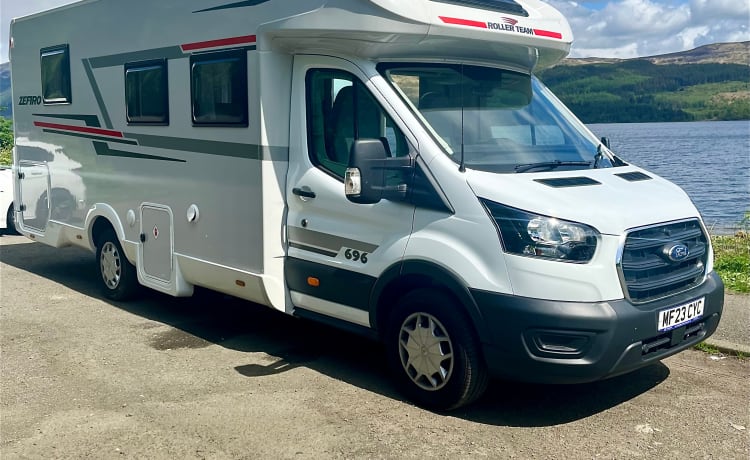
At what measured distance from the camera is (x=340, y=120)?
18.3ft

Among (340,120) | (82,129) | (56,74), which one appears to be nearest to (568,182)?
(340,120)

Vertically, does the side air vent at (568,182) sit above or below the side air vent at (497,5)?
below

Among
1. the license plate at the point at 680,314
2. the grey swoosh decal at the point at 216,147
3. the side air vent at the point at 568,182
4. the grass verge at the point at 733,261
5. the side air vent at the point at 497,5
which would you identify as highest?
the side air vent at the point at 497,5

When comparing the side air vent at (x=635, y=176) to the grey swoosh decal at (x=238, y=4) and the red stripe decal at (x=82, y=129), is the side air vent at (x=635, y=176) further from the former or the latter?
the red stripe decal at (x=82, y=129)

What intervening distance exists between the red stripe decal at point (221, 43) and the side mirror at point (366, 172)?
59.4 inches

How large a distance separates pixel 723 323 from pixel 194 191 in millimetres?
4715

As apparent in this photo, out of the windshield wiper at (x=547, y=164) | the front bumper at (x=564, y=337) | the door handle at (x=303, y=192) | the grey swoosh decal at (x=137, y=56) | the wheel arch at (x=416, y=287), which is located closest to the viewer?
the front bumper at (x=564, y=337)

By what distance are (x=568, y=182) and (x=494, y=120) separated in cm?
80

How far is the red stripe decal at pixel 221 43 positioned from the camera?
5.92 metres

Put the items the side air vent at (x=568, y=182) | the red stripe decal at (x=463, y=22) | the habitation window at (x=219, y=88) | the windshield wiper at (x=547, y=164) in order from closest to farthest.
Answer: the side air vent at (x=568, y=182), the windshield wiper at (x=547, y=164), the red stripe decal at (x=463, y=22), the habitation window at (x=219, y=88)

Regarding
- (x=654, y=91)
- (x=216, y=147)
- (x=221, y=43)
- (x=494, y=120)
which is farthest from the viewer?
(x=654, y=91)

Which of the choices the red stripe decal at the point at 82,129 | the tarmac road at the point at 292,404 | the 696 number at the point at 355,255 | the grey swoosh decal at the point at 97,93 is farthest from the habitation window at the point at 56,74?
the 696 number at the point at 355,255

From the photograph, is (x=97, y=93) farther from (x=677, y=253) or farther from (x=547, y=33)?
(x=677, y=253)

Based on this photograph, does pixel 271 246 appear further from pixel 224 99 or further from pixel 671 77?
pixel 671 77
